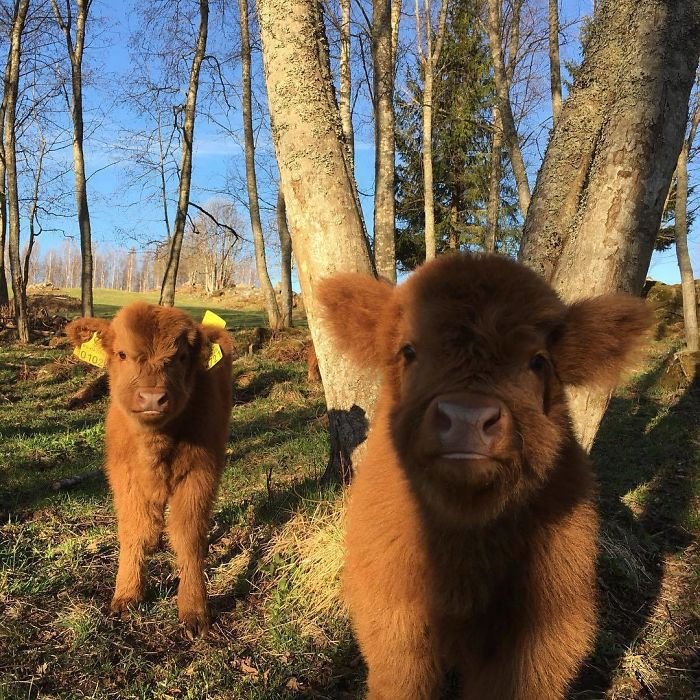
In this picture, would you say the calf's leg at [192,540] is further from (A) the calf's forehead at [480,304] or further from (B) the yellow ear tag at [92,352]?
(A) the calf's forehead at [480,304]

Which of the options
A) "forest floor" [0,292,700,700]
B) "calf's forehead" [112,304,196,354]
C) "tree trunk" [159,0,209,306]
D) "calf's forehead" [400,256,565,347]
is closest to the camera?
"calf's forehead" [400,256,565,347]

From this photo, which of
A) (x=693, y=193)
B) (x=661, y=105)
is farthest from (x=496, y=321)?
(x=693, y=193)

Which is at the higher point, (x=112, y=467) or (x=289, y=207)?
(x=289, y=207)

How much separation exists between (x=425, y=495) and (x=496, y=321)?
2.31 ft

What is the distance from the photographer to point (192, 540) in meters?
3.80

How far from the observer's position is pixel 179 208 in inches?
664

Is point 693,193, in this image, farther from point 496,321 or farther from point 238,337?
point 496,321

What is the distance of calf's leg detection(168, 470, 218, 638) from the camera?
356 centimetres

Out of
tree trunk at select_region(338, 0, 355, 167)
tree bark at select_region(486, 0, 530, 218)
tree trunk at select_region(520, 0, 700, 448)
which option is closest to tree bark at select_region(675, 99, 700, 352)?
tree bark at select_region(486, 0, 530, 218)

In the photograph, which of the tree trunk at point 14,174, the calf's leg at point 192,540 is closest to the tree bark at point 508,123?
the calf's leg at point 192,540

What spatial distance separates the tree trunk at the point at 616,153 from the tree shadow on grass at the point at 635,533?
0.95 m

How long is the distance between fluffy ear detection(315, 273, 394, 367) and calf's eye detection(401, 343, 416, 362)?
0.27 metres

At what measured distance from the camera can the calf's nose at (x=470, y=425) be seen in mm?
1817

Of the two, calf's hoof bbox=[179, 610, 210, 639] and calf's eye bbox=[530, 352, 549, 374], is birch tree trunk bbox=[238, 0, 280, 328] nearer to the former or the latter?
calf's hoof bbox=[179, 610, 210, 639]
